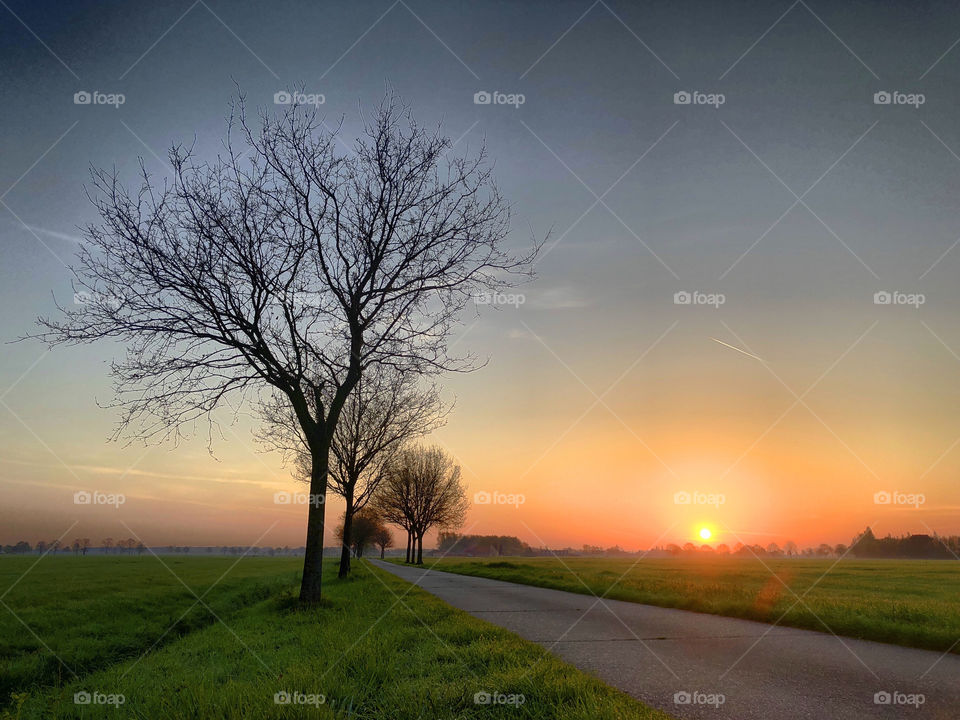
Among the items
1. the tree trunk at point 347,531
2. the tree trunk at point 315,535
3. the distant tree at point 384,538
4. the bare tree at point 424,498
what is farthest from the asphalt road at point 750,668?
the distant tree at point 384,538

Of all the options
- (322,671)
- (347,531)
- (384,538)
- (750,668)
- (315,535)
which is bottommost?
(384,538)

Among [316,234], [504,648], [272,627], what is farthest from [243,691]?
[316,234]

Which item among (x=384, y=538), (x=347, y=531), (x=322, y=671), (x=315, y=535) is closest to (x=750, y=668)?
(x=322, y=671)

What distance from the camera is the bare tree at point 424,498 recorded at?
52406 millimetres

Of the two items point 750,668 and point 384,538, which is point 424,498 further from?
point 384,538

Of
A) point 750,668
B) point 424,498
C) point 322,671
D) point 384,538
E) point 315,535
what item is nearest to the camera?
point 750,668

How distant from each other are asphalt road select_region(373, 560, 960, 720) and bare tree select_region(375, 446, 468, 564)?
130 ft

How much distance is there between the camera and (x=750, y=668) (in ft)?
23.4

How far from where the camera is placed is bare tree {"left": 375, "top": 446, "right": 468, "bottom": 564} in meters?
52.4

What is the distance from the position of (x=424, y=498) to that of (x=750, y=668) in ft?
163

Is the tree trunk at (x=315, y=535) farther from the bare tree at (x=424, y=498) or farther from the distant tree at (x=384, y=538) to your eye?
the distant tree at (x=384, y=538)

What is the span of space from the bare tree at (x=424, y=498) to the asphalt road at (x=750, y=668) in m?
39.6

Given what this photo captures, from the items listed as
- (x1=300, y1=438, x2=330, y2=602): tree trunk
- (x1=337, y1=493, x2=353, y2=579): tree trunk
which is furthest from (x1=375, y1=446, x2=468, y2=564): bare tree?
(x1=300, y1=438, x2=330, y2=602): tree trunk

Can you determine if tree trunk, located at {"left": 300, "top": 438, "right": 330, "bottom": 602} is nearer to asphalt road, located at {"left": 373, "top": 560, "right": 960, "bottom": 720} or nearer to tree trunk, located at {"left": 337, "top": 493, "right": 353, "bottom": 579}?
asphalt road, located at {"left": 373, "top": 560, "right": 960, "bottom": 720}
